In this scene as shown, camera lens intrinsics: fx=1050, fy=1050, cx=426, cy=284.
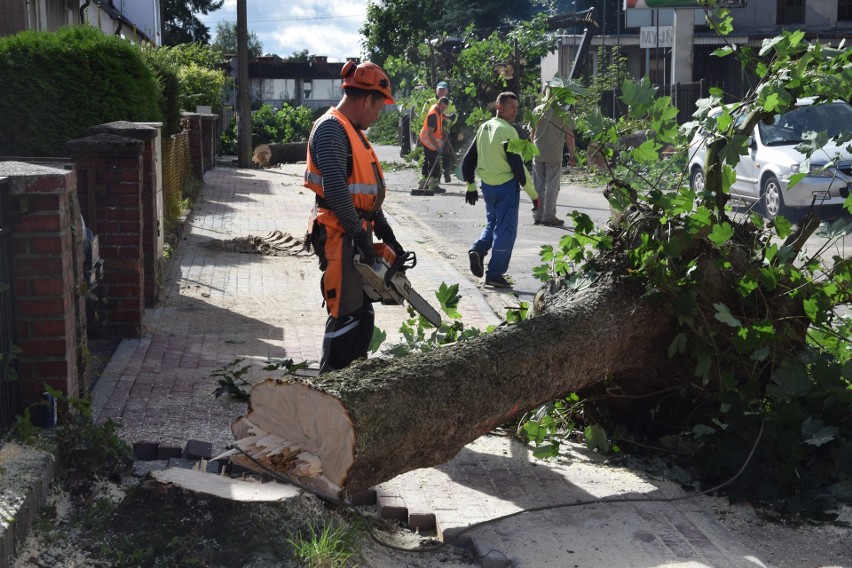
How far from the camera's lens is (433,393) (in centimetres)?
413

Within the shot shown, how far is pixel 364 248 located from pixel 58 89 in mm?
4739

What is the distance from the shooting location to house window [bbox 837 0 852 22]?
37.4m

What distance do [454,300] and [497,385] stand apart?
1.72 metres

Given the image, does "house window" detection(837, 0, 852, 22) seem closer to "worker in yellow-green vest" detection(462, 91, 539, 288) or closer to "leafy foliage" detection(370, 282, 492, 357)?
"worker in yellow-green vest" detection(462, 91, 539, 288)

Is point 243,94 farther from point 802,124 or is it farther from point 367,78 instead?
point 367,78

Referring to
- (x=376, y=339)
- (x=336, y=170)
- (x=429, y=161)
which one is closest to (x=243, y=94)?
(x=429, y=161)

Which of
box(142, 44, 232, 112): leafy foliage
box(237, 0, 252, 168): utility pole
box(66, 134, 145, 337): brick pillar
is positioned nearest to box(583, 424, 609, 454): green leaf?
box(66, 134, 145, 337): brick pillar

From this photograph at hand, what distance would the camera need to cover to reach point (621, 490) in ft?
15.6

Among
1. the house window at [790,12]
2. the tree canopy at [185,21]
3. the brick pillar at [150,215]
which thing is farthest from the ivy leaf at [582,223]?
the tree canopy at [185,21]

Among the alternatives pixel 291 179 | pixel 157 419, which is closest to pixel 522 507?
pixel 157 419

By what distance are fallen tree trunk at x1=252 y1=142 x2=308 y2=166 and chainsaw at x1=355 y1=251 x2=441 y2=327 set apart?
84.1ft

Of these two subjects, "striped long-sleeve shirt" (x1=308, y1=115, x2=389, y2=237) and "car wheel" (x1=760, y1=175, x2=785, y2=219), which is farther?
"car wheel" (x1=760, y1=175, x2=785, y2=219)

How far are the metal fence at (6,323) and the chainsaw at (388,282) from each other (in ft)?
5.79

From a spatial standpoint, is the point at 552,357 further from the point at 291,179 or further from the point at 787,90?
the point at 291,179
